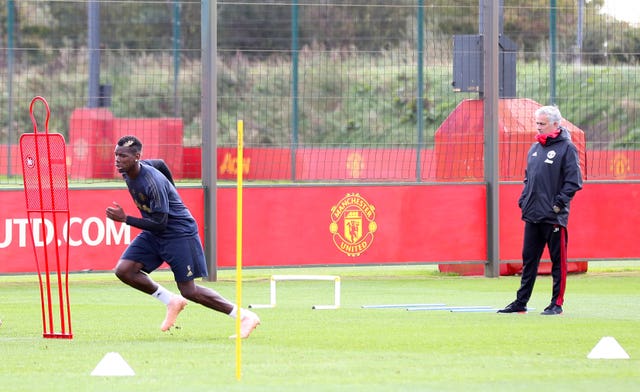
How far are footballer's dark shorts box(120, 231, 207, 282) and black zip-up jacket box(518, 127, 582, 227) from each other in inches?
141

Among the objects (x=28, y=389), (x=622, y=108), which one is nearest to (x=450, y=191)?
(x=28, y=389)

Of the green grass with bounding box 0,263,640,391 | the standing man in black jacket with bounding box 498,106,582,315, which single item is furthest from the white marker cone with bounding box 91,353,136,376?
the standing man in black jacket with bounding box 498,106,582,315

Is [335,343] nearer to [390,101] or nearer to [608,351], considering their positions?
[608,351]

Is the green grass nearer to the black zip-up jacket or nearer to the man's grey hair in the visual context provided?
the black zip-up jacket

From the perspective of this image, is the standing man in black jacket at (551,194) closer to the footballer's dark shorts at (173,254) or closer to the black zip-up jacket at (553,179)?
the black zip-up jacket at (553,179)

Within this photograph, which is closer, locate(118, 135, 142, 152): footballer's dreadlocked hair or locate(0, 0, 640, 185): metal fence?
locate(118, 135, 142, 152): footballer's dreadlocked hair

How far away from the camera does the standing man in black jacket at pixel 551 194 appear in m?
13.1

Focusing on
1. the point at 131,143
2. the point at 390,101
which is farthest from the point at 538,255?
the point at 390,101

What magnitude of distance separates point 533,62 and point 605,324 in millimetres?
12606

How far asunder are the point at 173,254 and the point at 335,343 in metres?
1.54

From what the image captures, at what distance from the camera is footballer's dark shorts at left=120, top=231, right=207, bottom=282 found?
36.6 ft

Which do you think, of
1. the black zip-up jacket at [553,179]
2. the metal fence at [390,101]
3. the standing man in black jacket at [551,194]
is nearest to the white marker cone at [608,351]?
the standing man in black jacket at [551,194]

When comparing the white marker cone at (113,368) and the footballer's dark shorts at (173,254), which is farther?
the footballer's dark shorts at (173,254)

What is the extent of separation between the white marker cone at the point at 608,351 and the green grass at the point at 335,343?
0.30 feet
